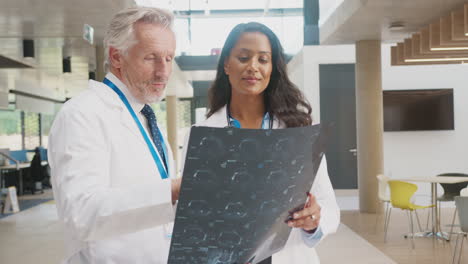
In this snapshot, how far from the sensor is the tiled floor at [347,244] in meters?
6.73

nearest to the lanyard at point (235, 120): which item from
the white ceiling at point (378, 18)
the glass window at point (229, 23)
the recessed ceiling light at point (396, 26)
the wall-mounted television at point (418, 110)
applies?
the white ceiling at point (378, 18)

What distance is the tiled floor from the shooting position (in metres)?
6.73

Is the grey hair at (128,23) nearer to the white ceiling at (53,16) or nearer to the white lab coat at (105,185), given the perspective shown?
the white lab coat at (105,185)

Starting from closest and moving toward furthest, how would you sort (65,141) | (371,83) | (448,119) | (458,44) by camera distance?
(65,141), (458,44), (371,83), (448,119)

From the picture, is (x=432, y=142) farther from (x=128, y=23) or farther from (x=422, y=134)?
(x=128, y=23)

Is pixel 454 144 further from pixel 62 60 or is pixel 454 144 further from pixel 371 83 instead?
pixel 62 60

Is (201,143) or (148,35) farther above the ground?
(148,35)


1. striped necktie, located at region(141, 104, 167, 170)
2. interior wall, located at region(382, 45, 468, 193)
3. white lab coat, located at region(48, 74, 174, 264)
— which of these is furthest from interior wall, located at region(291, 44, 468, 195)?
white lab coat, located at region(48, 74, 174, 264)

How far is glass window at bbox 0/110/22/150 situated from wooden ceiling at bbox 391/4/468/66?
14.4m

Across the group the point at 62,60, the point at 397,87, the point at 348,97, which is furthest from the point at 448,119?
the point at 62,60

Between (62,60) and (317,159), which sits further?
(62,60)

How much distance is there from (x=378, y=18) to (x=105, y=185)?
817cm

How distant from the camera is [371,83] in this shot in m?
10.6

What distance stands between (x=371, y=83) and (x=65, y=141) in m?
10.0
